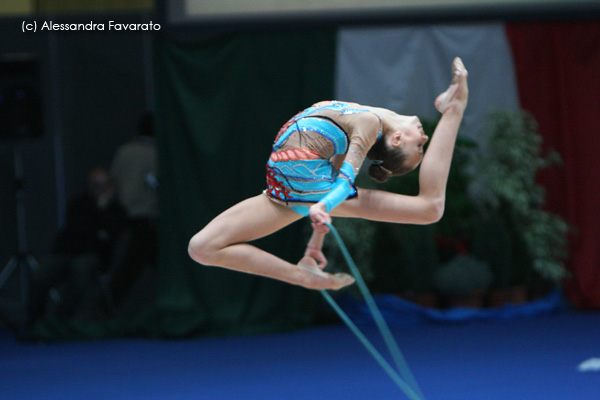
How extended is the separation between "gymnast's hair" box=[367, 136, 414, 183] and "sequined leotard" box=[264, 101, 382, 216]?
0.10 meters

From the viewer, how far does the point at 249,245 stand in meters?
3.16

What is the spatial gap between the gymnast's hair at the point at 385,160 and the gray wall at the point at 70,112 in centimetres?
393

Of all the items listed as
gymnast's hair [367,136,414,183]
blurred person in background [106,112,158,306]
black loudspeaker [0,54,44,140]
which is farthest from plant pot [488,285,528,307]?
black loudspeaker [0,54,44,140]

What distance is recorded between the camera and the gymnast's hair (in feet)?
10.4

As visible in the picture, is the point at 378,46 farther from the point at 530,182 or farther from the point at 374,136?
the point at 374,136

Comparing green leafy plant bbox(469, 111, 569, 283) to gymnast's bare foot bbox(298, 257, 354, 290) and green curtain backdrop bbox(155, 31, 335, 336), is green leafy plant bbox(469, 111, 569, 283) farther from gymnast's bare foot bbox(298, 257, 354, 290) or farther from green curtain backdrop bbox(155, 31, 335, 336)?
gymnast's bare foot bbox(298, 257, 354, 290)

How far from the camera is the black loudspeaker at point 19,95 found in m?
5.54

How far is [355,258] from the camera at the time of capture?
575 cm

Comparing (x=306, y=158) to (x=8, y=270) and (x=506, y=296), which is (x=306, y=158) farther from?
(x=8, y=270)

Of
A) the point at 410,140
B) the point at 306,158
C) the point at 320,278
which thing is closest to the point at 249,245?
the point at 320,278

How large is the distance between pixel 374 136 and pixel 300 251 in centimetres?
283

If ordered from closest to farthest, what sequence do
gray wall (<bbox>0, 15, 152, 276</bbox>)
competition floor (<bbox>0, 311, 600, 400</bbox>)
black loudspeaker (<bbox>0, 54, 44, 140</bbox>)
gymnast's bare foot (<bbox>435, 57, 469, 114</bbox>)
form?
gymnast's bare foot (<bbox>435, 57, 469, 114</bbox>) → competition floor (<bbox>0, 311, 600, 400</bbox>) → black loudspeaker (<bbox>0, 54, 44, 140</bbox>) → gray wall (<bbox>0, 15, 152, 276</bbox>)

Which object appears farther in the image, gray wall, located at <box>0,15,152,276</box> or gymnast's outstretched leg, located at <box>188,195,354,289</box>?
gray wall, located at <box>0,15,152,276</box>

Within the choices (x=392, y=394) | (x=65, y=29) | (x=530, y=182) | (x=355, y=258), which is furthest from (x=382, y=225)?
(x=65, y=29)
